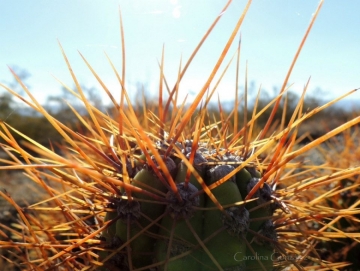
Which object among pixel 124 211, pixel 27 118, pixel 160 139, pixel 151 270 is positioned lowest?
pixel 151 270

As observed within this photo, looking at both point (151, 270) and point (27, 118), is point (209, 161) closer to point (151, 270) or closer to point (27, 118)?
point (151, 270)

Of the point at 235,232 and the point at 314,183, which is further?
the point at 314,183

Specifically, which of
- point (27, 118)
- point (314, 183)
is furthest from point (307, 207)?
point (27, 118)

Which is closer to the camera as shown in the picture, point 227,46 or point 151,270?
point 227,46

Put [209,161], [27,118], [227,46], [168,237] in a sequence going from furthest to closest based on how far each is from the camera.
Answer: [27,118], [209,161], [168,237], [227,46]

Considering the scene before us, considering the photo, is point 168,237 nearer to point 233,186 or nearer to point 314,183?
point 233,186

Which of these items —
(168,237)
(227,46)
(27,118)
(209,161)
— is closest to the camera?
(227,46)

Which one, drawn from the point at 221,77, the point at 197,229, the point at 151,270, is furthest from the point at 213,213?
the point at 221,77

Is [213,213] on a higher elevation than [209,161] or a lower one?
lower

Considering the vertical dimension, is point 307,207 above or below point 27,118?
below
